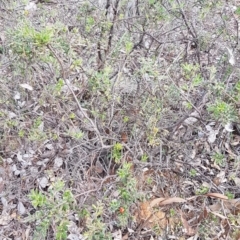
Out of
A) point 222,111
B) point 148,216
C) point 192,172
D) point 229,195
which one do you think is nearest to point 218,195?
point 229,195

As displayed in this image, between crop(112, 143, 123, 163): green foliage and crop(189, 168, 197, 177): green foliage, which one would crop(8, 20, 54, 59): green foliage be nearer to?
crop(112, 143, 123, 163): green foliage

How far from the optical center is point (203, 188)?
2379mm

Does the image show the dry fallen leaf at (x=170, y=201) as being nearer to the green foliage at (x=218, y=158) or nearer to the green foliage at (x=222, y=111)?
the green foliage at (x=218, y=158)

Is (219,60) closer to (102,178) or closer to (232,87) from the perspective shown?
(232,87)

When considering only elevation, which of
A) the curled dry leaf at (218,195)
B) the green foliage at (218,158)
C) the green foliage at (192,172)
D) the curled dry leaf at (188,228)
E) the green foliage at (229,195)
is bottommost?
the curled dry leaf at (188,228)

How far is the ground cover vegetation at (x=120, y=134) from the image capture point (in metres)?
2.19

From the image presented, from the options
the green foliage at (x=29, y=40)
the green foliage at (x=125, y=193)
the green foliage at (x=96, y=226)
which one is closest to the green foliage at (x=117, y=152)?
the green foliage at (x=125, y=193)

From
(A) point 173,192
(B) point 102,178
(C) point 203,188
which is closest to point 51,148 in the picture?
(B) point 102,178

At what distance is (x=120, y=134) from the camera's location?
7.86 ft

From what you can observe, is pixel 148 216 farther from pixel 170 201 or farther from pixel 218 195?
pixel 218 195

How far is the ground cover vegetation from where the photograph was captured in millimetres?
2191

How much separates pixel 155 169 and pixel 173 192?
177 millimetres

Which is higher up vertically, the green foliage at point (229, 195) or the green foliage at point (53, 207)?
the green foliage at point (53, 207)

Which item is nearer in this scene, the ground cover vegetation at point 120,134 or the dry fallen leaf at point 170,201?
the ground cover vegetation at point 120,134
